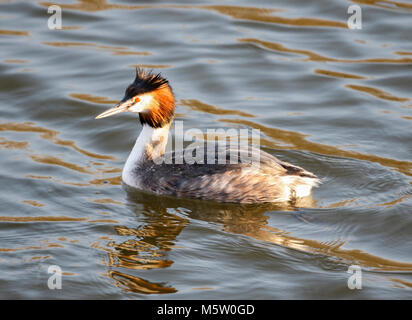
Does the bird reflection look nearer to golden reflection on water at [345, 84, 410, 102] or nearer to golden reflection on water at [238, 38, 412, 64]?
golden reflection on water at [345, 84, 410, 102]

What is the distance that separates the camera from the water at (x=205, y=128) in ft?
20.6

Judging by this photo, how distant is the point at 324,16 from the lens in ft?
42.7

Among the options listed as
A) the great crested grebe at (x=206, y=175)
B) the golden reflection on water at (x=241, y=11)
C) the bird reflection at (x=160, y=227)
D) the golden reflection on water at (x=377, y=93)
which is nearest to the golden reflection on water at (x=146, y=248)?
the bird reflection at (x=160, y=227)

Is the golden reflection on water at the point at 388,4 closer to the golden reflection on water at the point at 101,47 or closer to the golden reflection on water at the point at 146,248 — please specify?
the golden reflection on water at the point at 101,47

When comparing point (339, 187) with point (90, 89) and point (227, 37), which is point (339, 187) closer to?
point (90, 89)

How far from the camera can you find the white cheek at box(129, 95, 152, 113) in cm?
789

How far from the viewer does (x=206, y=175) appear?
24.8 ft

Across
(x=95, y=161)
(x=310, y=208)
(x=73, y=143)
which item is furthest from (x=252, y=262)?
(x=73, y=143)

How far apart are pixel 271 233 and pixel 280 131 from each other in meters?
2.66

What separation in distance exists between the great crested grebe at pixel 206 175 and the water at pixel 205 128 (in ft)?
0.46

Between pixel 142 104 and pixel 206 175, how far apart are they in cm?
112

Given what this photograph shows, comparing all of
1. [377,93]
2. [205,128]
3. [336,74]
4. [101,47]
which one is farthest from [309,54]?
[101,47]

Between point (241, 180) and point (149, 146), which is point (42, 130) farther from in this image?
point (241, 180)
